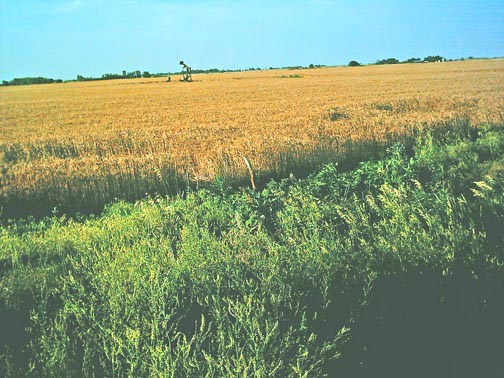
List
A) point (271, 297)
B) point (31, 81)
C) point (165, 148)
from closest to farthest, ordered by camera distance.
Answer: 1. point (271, 297)
2. point (165, 148)
3. point (31, 81)

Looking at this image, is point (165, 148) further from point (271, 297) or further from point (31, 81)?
point (31, 81)

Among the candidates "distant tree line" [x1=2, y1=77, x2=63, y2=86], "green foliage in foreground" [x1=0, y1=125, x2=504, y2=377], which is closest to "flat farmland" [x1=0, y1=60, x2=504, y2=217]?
"green foliage in foreground" [x1=0, y1=125, x2=504, y2=377]

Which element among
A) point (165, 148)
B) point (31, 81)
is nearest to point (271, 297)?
point (165, 148)

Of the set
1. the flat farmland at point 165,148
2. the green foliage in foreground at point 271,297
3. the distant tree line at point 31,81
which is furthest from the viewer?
the distant tree line at point 31,81

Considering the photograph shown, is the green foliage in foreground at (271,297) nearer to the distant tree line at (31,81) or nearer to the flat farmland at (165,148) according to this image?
the flat farmland at (165,148)

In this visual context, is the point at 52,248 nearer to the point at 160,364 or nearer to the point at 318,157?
the point at 160,364

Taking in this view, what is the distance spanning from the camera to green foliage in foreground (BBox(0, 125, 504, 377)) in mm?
3254

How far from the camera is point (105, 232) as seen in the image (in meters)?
6.43

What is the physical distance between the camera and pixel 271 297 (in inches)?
143

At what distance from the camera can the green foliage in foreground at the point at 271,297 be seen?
10.7 ft

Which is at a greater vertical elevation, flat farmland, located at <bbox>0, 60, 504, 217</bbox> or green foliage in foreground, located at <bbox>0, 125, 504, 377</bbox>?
flat farmland, located at <bbox>0, 60, 504, 217</bbox>

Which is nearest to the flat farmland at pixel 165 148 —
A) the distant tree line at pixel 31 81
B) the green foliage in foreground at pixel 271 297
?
the green foliage in foreground at pixel 271 297

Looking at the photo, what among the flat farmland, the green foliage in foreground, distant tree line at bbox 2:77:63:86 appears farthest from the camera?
distant tree line at bbox 2:77:63:86

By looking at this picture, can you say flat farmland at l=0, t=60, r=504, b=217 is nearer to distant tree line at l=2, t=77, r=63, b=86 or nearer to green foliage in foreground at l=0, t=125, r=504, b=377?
green foliage in foreground at l=0, t=125, r=504, b=377
